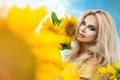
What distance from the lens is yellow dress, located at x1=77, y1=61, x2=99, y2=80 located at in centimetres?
95

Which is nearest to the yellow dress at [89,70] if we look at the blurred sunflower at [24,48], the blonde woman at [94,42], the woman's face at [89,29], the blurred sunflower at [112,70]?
the blonde woman at [94,42]

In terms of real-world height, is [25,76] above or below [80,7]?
below

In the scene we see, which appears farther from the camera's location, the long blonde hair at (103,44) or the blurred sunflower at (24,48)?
the long blonde hair at (103,44)

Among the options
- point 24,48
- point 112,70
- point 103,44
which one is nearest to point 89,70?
point 103,44

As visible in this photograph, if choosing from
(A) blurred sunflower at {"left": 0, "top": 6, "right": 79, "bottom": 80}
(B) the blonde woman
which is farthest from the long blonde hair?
(A) blurred sunflower at {"left": 0, "top": 6, "right": 79, "bottom": 80}

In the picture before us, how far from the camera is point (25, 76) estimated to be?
0.07 meters

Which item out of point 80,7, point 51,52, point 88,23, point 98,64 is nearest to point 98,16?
point 88,23

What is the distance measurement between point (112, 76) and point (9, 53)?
0.51 meters

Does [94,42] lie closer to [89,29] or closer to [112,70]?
[89,29]

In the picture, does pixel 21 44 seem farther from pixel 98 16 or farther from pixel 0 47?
pixel 98 16

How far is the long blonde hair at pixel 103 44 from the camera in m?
1.04

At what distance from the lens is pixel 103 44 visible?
3.47 feet

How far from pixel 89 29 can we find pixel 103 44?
3.5 inches

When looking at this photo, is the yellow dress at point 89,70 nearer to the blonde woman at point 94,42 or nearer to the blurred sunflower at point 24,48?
the blonde woman at point 94,42
